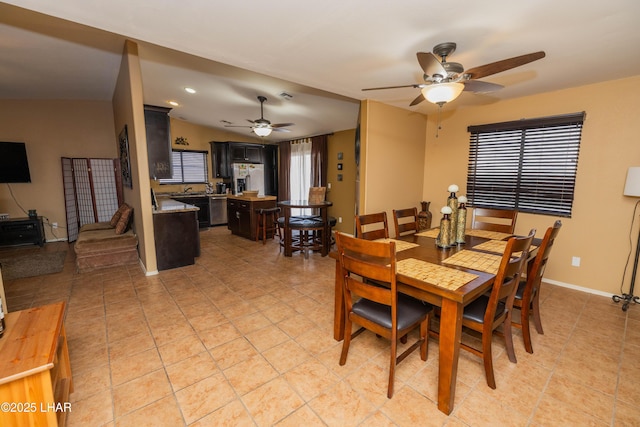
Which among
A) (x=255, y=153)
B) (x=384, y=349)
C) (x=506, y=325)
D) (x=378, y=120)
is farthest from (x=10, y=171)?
(x=506, y=325)

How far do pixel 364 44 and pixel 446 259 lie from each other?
5.95ft

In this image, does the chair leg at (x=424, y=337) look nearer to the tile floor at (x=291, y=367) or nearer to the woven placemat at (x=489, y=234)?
the tile floor at (x=291, y=367)

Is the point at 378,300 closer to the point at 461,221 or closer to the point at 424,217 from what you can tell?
the point at 461,221

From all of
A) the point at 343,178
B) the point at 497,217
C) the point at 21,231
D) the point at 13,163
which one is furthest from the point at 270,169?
the point at 497,217

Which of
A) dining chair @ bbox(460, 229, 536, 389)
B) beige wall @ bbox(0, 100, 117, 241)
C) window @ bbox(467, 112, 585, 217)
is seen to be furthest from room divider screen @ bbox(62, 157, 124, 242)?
window @ bbox(467, 112, 585, 217)

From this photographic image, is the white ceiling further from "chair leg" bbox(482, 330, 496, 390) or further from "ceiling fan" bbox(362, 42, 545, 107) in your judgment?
"chair leg" bbox(482, 330, 496, 390)

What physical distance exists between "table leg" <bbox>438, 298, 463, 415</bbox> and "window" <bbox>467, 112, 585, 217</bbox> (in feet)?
9.53

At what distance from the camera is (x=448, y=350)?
5.09 ft

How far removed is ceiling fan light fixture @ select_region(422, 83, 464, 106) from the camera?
2018mm

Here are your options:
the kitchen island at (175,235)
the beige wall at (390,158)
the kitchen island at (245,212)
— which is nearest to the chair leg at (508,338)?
the beige wall at (390,158)

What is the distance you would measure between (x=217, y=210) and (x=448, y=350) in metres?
6.30

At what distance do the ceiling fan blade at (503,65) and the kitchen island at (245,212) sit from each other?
13.7 feet

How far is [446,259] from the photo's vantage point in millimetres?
1976

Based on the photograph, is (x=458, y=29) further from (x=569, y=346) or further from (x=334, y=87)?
(x=569, y=346)
